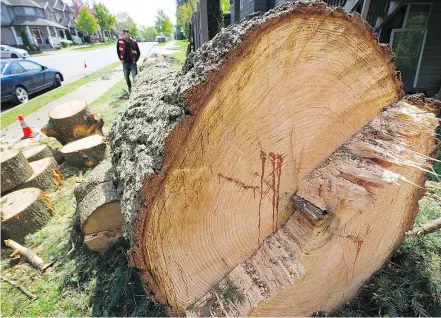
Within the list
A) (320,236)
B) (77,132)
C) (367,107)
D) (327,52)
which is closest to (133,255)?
(320,236)

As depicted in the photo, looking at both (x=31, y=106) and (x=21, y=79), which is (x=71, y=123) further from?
(x=21, y=79)

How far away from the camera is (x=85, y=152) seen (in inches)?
146

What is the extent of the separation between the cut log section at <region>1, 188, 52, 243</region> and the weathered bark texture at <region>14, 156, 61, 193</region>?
1.11 ft

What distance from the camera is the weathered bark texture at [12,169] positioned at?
3.02 metres

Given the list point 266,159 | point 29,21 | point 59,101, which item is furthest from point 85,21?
point 266,159

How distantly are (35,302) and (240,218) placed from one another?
2.04 metres

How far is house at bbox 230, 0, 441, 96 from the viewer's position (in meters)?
5.20

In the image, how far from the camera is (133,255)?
113 cm

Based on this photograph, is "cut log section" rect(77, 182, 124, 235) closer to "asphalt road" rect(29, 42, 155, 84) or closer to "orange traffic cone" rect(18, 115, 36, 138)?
"orange traffic cone" rect(18, 115, 36, 138)

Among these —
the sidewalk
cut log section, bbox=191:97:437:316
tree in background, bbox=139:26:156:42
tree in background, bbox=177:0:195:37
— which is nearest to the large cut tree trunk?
cut log section, bbox=191:97:437:316

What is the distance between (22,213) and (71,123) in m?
1.77

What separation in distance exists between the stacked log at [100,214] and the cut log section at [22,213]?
0.86 meters

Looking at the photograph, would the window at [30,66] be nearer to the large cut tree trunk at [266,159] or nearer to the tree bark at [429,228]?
the large cut tree trunk at [266,159]

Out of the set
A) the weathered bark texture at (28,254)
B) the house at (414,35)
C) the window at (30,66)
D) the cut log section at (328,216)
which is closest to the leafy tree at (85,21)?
the window at (30,66)
